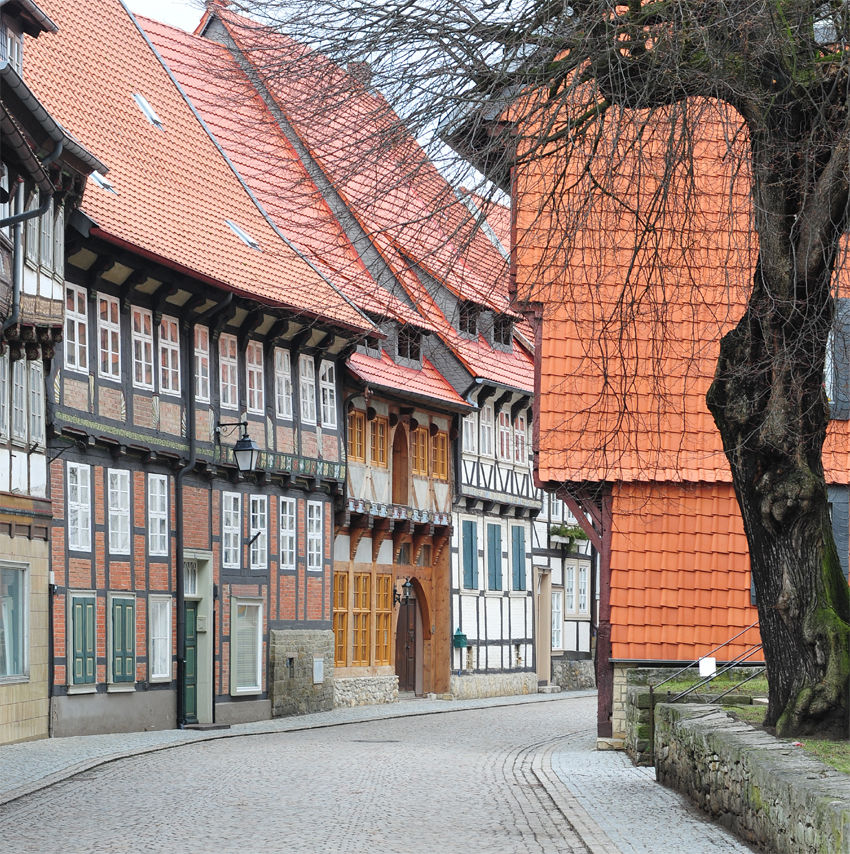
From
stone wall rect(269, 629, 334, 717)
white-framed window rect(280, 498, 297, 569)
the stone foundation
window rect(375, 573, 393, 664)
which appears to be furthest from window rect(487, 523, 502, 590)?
white-framed window rect(280, 498, 297, 569)

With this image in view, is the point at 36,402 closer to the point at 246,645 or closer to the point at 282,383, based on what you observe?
the point at 246,645

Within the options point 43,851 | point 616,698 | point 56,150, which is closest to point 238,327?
point 56,150

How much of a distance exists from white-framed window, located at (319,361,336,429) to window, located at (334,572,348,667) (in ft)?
10.7

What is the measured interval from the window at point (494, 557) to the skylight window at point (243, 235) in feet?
37.6

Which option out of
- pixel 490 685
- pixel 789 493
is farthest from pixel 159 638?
pixel 490 685

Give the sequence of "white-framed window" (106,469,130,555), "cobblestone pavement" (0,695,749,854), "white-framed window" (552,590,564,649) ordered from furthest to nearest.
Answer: "white-framed window" (552,590,564,649)
"white-framed window" (106,469,130,555)
"cobblestone pavement" (0,695,749,854)

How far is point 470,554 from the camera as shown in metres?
39.9

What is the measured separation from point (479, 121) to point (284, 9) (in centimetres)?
168

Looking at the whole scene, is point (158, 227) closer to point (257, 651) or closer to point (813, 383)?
point (257, 651)

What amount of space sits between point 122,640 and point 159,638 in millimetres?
1464

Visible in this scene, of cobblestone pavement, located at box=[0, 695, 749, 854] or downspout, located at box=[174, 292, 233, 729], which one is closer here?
cobblestone pavement, located at box=[0, 695, 749, 854]

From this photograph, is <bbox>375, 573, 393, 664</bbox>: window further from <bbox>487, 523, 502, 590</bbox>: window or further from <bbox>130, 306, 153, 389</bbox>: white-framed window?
<bbox>130, 306, 153, 389</bbox>: white-framed window

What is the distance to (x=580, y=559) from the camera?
156ft

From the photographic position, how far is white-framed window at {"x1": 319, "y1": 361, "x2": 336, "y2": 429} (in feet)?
107
